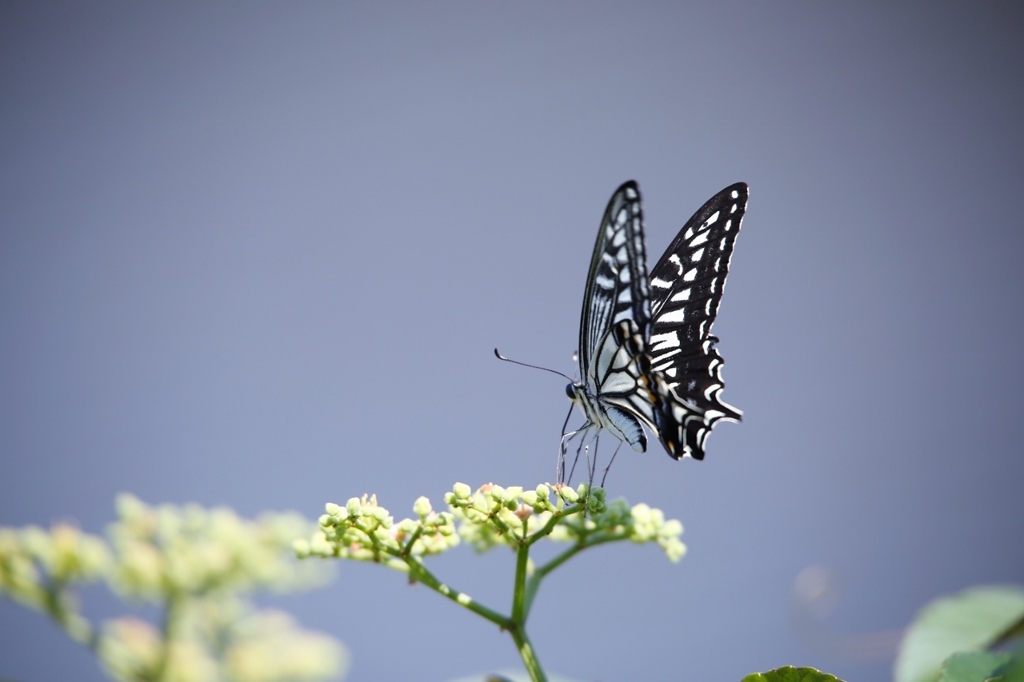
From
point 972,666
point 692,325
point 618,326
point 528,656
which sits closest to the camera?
point 972,666

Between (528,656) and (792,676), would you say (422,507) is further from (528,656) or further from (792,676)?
(792,676)

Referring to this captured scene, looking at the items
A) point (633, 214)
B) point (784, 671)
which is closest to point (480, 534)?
point (784, 671)

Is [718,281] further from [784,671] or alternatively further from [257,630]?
[257,630]

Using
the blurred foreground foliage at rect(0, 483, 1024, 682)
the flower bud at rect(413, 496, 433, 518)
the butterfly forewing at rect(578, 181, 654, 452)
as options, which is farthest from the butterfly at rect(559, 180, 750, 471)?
the flower bud at rect(413, 496, 433, 518)

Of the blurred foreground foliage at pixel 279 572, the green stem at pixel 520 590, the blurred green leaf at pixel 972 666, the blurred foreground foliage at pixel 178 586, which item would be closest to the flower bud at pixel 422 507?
the blurred foreground foliage at pixel 279 572

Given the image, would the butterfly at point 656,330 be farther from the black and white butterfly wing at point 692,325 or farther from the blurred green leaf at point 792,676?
the blurred green leaf at point 792,676

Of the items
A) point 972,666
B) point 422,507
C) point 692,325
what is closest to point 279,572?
point 422,507

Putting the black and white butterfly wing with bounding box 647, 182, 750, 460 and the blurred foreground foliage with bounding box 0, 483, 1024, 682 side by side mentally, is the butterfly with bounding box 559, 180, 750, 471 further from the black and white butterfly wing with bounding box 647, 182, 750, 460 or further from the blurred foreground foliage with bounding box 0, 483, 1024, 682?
the blurred foreground foliage with bounding box 0, 483, 1024, 682
